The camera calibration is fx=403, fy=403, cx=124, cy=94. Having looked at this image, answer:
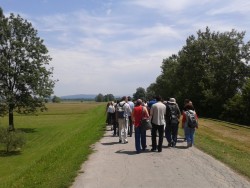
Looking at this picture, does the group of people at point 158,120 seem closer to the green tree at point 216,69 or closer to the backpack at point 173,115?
the backpack at point 173,115

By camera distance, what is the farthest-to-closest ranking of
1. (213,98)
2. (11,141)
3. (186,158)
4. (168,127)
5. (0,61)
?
(213,98)
(0,61)
(11,141)
(168,127)
(186,158)

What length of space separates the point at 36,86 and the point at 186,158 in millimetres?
42847

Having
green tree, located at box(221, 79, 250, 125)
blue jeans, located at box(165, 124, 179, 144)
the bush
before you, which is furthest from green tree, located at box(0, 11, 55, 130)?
blue jeans, located at box(165, 124, 179, 144)

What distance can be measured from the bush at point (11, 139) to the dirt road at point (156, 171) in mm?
28096

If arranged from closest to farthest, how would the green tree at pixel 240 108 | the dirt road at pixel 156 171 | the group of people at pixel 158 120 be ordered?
the dirt road at pixel 156 171 → the group of people at pixel 158 120 → the green tree at pixel 240 108

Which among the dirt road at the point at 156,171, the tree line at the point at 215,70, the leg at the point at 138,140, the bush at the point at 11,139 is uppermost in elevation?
the tree line at the point at 215,70

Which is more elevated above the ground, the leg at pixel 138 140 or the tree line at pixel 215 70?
the tree line at pixel 215 70

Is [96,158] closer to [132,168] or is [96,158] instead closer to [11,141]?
[132,168]

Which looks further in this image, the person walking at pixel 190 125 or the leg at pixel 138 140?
the person walking at pixel 190 125

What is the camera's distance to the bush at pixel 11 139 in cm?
4097

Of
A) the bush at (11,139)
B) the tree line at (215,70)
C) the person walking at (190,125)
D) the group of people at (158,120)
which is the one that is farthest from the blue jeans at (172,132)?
the tree line at (215,70)

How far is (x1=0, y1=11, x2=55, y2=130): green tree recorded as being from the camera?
52.5 metres

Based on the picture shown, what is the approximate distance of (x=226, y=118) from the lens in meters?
55.6

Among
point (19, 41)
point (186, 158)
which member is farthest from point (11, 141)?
point (186, 158)
